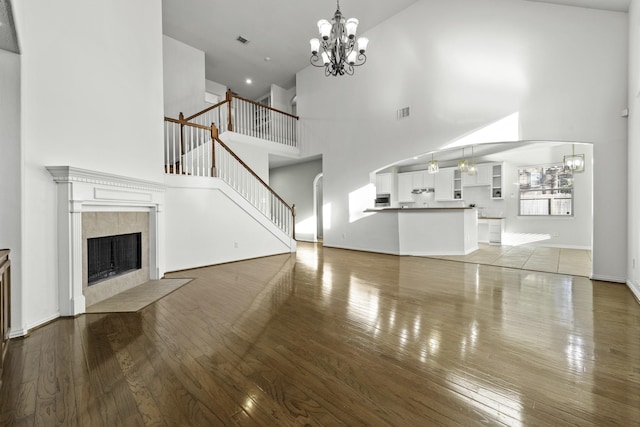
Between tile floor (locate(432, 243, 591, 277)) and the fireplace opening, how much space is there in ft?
18.8

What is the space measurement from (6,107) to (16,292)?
1609 millimetres

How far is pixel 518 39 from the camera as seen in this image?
15.2 feet

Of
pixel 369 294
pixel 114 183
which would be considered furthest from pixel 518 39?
pixel 114 183

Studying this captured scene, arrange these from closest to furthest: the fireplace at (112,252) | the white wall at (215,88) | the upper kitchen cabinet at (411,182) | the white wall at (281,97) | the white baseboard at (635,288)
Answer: the fireplace at (112,252) → the white baseboard at (635,288) → the upper kitchen cabinet at (411,182) → the white wall at (215,88) → the white wall at (281,97)

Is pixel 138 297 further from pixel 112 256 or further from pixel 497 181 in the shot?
pixel 497 181

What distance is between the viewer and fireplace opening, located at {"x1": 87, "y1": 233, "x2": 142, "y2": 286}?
3.21 metres

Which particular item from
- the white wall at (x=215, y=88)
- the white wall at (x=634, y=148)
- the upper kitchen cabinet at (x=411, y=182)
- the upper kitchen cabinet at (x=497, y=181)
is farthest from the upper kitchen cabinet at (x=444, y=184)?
the white wall at (x=215, y=88)

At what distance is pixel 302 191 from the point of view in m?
9.49

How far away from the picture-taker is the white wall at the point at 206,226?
4809 millimetres

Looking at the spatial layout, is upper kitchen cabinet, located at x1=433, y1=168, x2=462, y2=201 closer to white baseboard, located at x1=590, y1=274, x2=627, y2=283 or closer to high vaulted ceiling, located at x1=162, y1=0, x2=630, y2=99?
high vaulted ceiling, located at x1=162, y1=0, x2=630, y2=99

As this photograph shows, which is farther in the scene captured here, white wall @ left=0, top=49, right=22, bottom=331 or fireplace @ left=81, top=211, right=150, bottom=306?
fireplace @ left=81, top=211, right=150, bottom=306

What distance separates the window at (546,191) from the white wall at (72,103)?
9.45 metres

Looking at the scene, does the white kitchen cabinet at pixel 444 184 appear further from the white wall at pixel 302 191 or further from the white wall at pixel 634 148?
the white wall at pixel 634 148

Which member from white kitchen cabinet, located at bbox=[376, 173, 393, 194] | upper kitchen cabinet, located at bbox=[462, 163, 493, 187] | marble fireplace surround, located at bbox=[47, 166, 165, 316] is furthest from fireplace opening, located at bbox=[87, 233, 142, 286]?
upper kitchen cabinet, located at bbox=[462, 163, 493, 187]
